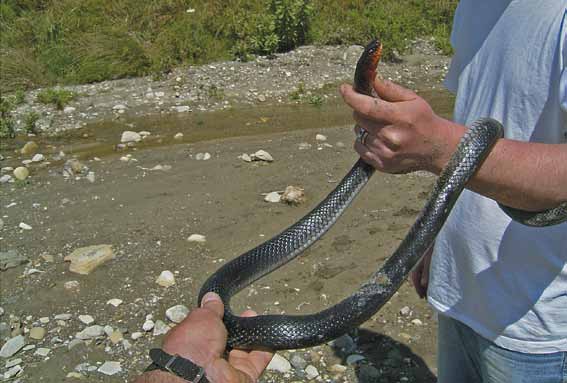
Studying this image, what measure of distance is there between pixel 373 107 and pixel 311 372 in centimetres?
248

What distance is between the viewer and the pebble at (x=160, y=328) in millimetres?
4188

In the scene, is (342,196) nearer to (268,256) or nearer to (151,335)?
(268,256)

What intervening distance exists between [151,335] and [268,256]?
1.79 metres

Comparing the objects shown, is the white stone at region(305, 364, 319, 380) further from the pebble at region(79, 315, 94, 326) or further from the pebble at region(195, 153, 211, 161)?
the pebble at region(195, 153, 211, 161)

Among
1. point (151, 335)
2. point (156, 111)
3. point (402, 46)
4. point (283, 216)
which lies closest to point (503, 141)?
point (151, 335)

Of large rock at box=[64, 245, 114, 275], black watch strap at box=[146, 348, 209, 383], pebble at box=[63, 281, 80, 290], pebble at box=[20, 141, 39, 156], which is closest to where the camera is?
black watch strap at box=[146, 348, 209, 383]

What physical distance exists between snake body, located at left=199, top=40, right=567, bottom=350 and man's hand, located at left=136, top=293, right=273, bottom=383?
2.1 inches

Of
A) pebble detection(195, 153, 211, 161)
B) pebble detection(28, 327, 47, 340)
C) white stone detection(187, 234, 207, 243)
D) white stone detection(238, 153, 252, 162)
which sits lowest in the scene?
pebble detection(195, 153, 211, 161)

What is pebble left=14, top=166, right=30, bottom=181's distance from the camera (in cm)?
669

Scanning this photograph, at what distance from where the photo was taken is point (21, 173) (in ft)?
22.1

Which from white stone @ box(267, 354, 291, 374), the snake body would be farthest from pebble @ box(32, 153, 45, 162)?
the snake body

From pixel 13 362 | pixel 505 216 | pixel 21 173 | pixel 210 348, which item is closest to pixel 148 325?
pixel 13 362

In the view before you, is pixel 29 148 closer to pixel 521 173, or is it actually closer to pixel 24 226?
pixel 24 226

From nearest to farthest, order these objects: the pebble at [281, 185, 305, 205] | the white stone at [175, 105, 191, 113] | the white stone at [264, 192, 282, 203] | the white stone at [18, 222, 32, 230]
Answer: the white stone at [18, 222, 32, 230]
the pebble at [281, 185, 305, 205]
the white stone at [264, 192, 282, 203]
the white stone at [175, 105, 191, 113]
